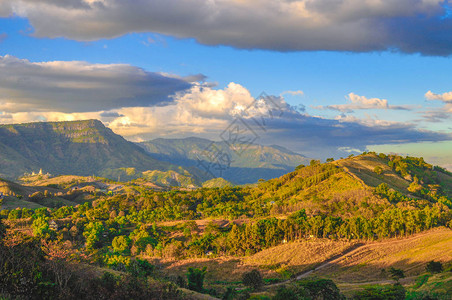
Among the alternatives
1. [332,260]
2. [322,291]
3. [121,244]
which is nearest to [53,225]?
[121,244]

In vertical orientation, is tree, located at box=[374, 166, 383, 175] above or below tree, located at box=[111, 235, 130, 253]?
above

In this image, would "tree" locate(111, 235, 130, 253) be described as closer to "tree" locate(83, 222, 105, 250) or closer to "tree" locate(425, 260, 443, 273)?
"tree" locate(83, 222, 105, 250)

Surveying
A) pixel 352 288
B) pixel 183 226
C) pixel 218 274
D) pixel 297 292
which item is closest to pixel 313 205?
pixel 183 226

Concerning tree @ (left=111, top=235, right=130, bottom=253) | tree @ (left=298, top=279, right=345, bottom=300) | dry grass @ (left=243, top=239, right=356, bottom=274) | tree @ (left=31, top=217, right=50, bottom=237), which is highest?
tree @ (left=298, top=279, right=345, bottom=300)

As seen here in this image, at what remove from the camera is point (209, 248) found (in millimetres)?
108375

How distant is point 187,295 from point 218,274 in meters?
49.8

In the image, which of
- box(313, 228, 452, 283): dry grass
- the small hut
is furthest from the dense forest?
box(313, 228, 452, 283): dry grass

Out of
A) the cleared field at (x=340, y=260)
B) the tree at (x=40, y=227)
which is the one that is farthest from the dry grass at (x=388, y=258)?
the tree at (x=40, y=227)

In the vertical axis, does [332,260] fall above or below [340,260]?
below

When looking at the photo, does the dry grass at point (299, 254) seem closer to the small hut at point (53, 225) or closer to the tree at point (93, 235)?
the tree at point (93, 235)

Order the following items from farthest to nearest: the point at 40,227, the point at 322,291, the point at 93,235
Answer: the point at 40,227 → the point at 93,235 → the point at 322,291

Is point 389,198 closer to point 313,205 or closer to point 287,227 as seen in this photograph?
point 313,205

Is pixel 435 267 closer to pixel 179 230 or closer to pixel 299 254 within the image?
pixel 299 254

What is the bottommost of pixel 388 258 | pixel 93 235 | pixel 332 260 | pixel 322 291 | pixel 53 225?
pixel 53 225
